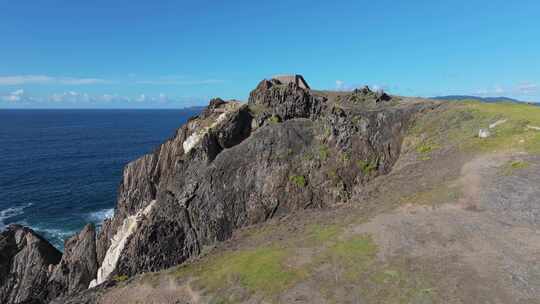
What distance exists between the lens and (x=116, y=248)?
38.9 m

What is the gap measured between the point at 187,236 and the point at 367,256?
24.4 meters

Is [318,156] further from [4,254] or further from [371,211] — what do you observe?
[4,254]

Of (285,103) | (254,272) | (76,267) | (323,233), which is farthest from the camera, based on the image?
(285,103)

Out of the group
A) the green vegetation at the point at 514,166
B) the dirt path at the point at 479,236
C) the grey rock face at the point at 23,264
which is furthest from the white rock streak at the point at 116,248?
the green vegetation at the point at 514,166

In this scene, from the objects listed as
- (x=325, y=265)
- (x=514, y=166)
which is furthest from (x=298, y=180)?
(x=514, y=166)

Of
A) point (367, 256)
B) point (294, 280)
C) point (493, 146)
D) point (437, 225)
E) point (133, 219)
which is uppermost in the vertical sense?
point (493, 146)

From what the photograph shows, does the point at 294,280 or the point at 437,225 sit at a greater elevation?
the point at 437,225

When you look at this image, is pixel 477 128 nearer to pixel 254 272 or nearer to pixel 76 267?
pixel 254 272

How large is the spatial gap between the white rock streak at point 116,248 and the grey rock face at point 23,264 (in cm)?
661

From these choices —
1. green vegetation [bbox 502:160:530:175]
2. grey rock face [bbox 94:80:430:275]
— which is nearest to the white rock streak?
grey rock face [bbox 94:80:430:275]

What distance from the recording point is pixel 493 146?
29.1 m

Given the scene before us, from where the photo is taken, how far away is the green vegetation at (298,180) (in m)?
36.8

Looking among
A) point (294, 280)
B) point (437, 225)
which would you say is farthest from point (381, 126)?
point (294, 280)

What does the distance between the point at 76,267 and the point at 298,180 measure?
2935cm
